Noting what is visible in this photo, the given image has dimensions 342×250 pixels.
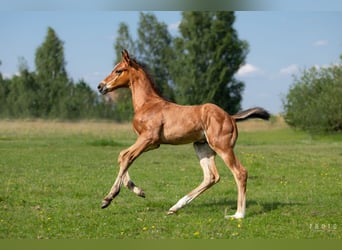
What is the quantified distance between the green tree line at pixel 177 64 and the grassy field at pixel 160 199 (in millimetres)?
19897

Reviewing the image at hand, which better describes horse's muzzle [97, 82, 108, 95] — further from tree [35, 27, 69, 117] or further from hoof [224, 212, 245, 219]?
tree [35, 27, 69, 117]

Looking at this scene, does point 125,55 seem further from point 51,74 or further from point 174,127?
point 51,74

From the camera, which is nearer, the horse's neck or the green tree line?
the horse's neck

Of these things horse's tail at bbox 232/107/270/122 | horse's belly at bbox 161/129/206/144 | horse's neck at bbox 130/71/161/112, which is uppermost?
horse's neck at bbox 130/71/161/112

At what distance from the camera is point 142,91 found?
909 centimetres

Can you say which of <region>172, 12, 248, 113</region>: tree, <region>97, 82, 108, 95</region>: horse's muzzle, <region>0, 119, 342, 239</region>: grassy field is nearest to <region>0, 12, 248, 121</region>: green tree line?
<region>172, 12, 248, 113</region>: tree

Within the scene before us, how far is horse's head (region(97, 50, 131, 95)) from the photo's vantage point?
907 cm

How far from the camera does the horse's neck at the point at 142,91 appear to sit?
905 centimetres

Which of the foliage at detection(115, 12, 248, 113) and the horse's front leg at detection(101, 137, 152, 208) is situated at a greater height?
the foliage at detection(115, 12, 248, 113)

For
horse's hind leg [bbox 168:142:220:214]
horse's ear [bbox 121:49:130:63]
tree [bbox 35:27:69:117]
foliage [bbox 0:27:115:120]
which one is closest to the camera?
horse's hind leg [bbox 168:142:220:214]

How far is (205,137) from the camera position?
8688 mm

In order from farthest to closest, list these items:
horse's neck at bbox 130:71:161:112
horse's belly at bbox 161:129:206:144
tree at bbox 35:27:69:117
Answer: tree at bbox 35:27:69:117
horse's neck at bbox 130:71:161:112
horse's belly at bbox 161:129:206:144

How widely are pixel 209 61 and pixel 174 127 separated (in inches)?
1565

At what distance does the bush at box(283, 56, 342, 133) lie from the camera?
4156 centimetres
